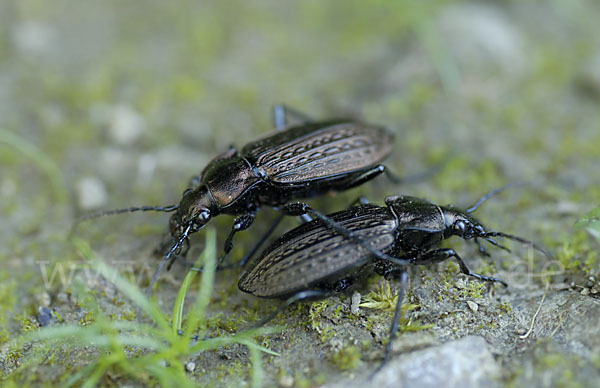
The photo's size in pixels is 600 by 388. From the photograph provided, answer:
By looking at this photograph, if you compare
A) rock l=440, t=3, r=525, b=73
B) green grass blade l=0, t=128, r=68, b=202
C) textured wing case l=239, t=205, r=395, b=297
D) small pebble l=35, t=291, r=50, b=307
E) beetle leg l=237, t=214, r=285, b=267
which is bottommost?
small pebble l=35, t=291, r=50, b=307

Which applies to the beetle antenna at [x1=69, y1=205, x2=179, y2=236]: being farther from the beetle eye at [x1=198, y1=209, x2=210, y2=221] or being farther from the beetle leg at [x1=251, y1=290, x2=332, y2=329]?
the beetle leg at [x1=251, y1=290, x2=332, y2=329]

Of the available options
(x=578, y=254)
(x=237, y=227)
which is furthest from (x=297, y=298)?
(x=578, y=254)

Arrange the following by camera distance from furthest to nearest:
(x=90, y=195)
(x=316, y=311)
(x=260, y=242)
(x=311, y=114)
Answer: (x=311, y=114), (x=90, y=195), (x=260, y=242), (x=316, y=311)

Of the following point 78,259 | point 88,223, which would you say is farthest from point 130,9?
point 78,259

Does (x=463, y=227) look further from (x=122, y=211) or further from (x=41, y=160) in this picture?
(x=41, y=160)

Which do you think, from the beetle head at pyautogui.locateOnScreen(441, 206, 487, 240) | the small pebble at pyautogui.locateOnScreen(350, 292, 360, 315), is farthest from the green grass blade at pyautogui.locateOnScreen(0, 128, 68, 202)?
the beetle head at pyautogui.locateOnScreen(441, 206, 487, 240)

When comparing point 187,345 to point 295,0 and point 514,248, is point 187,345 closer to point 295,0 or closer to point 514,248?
point 514,248

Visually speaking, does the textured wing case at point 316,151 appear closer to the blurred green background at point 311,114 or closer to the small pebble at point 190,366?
the blurred green background at point 311,114
